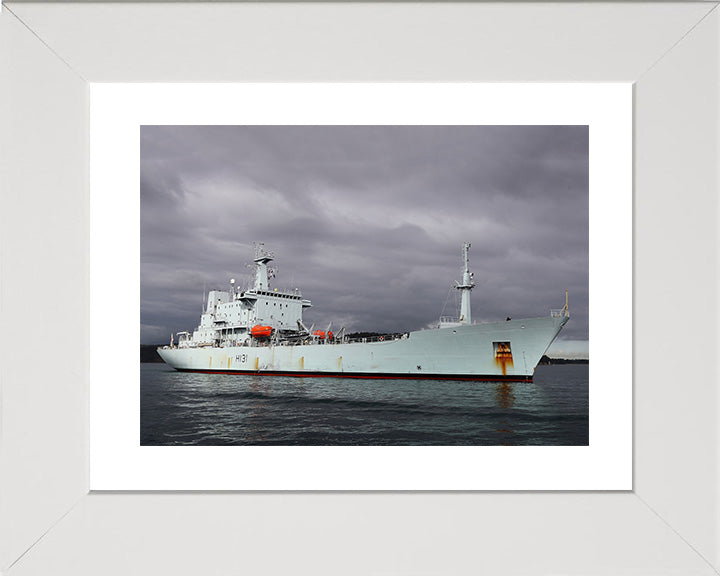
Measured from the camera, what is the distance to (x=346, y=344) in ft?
39.9

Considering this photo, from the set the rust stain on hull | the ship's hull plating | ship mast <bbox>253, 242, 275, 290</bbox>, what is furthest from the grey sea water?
ship mast <bbox>253, 242, 275, 290</bbox>

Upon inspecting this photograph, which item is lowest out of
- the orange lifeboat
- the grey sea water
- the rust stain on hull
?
the grey sea water

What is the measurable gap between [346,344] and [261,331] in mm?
3690

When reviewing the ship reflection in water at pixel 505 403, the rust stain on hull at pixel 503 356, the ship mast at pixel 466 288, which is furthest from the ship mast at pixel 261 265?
the ship reflection in water at pixel 505 403

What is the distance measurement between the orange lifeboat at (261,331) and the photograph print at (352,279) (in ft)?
0.16

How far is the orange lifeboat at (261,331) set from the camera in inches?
585

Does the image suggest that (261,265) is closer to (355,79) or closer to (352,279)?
(352,279)

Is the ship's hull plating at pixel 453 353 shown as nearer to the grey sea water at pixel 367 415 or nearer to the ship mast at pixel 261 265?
the grey sea water at pixel 367 415

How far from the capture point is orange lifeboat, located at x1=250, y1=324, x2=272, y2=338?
14867 mm

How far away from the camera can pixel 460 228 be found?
46.1ft

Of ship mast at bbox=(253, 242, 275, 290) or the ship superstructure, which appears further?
ship mast at bbox=(253, 242, 275, 290)

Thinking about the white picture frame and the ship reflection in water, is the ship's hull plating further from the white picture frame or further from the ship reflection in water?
the white picture frame
